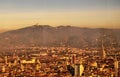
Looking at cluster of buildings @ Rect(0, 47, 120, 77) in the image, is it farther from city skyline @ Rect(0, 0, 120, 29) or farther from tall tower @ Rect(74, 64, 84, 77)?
city skyline @ Rect(0, 0, 120, 29)

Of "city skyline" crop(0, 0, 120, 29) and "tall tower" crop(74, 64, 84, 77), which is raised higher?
"city skyline" crop(0, 0, 120, 29)

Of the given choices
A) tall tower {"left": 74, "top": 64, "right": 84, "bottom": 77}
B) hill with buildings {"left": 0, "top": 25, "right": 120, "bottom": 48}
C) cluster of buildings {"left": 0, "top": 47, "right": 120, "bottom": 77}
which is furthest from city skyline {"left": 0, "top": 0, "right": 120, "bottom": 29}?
tall tower {"left": 74, "top": 64, "right": 84, "bottom": 77}

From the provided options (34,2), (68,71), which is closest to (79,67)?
(68,71)

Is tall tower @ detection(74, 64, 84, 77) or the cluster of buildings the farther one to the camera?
tall tower @ detection(74, 64, 84, 77)

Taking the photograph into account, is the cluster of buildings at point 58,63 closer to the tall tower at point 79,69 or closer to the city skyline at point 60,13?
the tall tower at point 79,69

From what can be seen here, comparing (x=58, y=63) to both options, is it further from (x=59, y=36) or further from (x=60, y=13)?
(x=60, y=13)

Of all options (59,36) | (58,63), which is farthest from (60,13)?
(58,63)

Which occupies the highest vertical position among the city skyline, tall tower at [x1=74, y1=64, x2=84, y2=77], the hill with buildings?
the city skyline

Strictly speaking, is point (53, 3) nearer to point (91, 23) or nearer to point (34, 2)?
point (34, 2)

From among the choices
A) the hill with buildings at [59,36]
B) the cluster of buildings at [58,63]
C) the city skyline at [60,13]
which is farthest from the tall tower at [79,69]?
the city skyline at [60,13]
